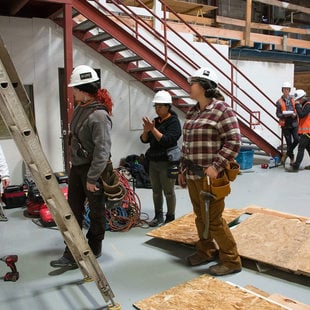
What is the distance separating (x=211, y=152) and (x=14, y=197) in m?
3.40

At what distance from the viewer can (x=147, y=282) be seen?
316cm

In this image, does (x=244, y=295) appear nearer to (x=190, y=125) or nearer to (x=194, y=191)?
(x=194, y=191)

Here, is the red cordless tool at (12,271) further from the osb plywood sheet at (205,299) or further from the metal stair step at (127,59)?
the metal stair step at (127,59)

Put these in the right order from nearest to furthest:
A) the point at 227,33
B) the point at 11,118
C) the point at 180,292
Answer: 1. the point at 11,118
2. the point at 180,292
3. the point at 227,33

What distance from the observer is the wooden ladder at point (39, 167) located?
6.73 feet

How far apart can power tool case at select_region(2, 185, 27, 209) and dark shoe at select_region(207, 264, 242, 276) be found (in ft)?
10.4

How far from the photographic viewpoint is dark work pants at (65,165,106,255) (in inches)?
128

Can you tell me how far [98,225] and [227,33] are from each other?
7.19m

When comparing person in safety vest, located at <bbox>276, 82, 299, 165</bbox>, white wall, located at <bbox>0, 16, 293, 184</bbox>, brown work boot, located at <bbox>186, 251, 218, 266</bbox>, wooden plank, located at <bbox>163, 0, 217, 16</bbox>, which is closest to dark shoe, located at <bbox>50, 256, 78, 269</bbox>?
brown work boot, located at <bbox>186, 251, 218, 266</bbox>

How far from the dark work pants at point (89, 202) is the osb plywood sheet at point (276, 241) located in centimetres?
133

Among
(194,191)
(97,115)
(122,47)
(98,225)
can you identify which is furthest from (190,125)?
(122,47)

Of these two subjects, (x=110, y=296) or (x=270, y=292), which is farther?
(x=270, y=292)

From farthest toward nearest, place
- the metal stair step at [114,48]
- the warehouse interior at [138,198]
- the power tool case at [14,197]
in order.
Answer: the metal stair step at [114,48]
the power tool case at [14,197]
the warehouse interior at [138,198]

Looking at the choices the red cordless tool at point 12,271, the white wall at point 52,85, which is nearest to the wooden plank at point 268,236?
the red cordless tool at point 12,271
